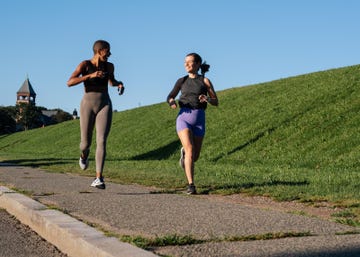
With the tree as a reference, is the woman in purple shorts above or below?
below

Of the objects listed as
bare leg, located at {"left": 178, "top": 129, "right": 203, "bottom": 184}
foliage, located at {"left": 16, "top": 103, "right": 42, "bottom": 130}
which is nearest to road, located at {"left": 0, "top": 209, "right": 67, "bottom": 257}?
bare leg, located at {"left": 178, "top": 129, "right": 203, "bottom": 184}

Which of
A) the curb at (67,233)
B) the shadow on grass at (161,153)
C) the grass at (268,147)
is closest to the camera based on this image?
the curb at (67,233)

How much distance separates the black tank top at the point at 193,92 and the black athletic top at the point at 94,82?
1136mm

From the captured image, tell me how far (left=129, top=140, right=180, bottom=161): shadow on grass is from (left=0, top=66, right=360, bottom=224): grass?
0.08 m

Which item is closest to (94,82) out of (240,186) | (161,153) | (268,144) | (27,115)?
(240,186)

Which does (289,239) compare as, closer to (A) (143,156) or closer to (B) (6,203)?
(B) (6,203)

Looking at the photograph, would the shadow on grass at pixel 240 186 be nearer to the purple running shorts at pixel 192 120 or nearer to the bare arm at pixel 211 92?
the purple running shorts at pixel 192 120

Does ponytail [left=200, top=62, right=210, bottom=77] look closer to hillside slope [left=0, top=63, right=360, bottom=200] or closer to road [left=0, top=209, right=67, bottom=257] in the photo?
hillside slope [left=0, top=63, right=360, bottom=200]

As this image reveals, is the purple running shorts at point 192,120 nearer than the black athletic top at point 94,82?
No

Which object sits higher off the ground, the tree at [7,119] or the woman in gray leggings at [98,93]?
the tree at [7,119]

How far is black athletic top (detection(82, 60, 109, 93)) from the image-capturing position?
27.5ft

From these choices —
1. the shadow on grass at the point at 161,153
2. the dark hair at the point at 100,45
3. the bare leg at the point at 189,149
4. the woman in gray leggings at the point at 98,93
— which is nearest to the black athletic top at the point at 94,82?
the woman in gray leggings at the point at 98,93

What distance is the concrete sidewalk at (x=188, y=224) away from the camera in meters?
4.06

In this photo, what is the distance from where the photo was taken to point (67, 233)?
4.80 meters
